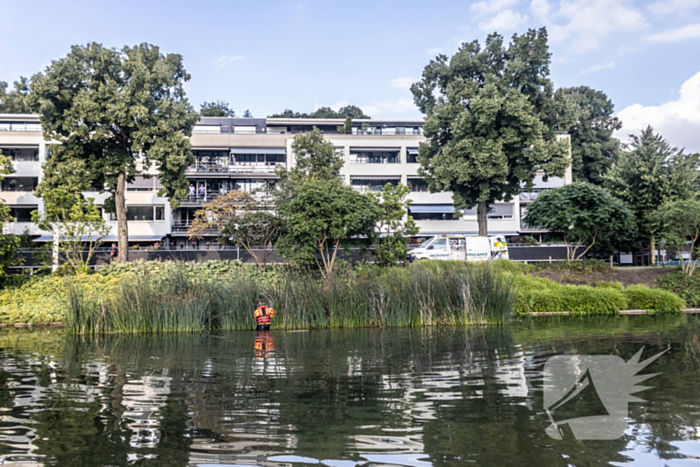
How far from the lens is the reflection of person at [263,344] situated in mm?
9798

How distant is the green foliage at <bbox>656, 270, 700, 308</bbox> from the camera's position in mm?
18922

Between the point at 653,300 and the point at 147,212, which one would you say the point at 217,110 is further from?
the point at 653,300

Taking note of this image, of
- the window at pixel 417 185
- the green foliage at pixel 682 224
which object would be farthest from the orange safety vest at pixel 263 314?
the window at pixel 417 185

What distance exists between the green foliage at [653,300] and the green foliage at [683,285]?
4.40 feet

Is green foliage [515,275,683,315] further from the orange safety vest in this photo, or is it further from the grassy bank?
the orange safety vest

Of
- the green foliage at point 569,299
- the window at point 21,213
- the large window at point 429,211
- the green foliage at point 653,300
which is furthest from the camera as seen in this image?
the large window at point 429,211

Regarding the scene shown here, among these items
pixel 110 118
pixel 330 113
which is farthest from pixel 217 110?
pixel 110 118

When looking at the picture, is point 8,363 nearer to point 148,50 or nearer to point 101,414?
point 101,414

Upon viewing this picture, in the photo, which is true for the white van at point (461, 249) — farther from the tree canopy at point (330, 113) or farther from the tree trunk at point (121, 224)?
the tree canopy at point (330, 113)

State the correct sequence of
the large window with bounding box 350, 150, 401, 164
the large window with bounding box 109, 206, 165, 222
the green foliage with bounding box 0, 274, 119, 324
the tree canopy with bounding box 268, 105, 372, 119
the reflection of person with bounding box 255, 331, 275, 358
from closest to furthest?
the reflection of person with bounding box 255, 331, 275, 358 < the green foliage with bounding box 0, 274, 119, 324 < the large window with bounding box 109, 206, 165, 222 < the large window with bounding box 350, 150, 401, 164 < the tree canopy with bounding box 268, 105, 372, 119

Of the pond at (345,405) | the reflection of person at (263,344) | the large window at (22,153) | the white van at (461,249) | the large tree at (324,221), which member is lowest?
the reflection of person at (263,344)

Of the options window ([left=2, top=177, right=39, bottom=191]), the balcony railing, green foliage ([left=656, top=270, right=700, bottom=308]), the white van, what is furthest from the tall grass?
window ([left=2, top=177, right=39, bottom=191])

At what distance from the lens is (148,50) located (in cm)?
2561

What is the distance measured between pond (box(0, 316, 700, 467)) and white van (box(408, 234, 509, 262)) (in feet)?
44.1
